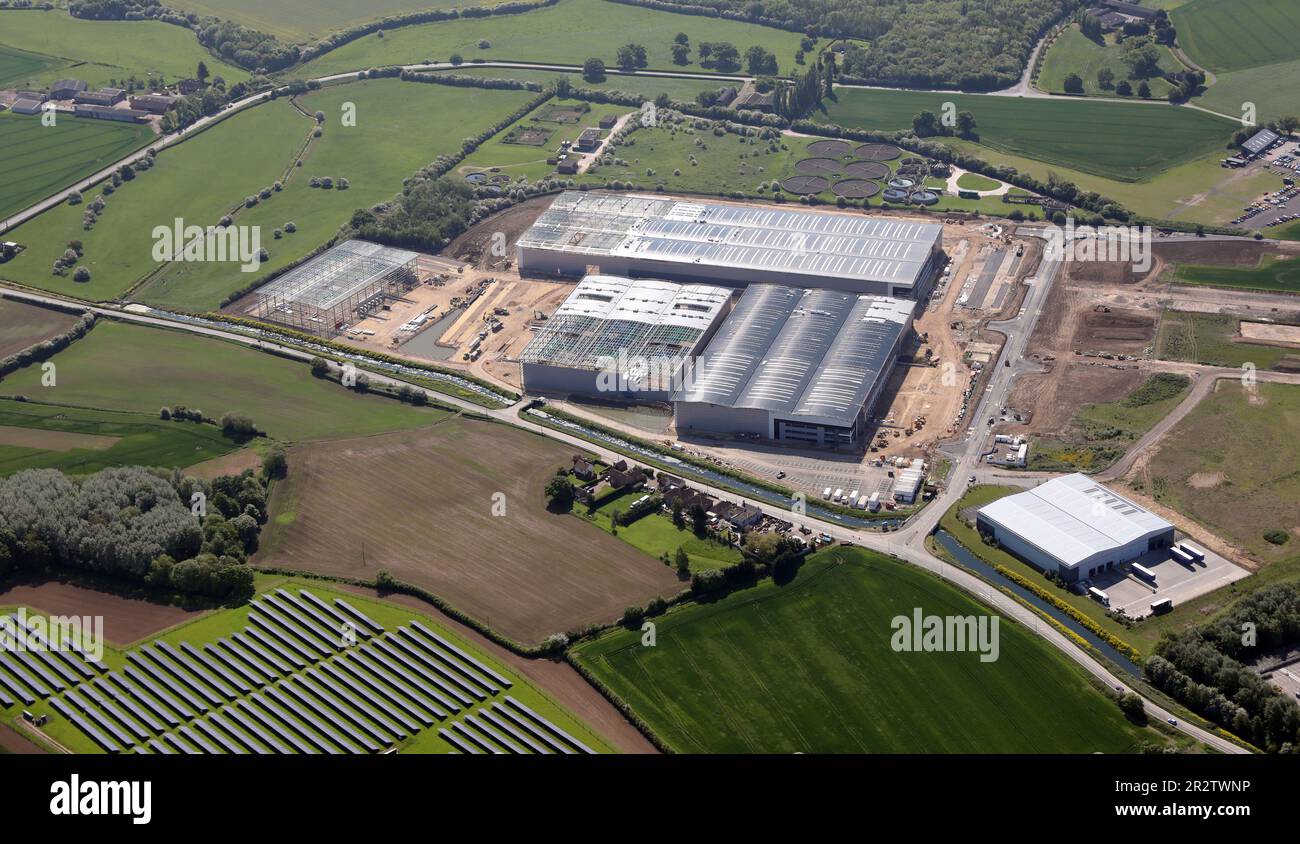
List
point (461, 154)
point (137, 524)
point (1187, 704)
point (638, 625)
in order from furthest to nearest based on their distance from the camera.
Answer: point (461, 154) < point (137, 524) < point (638, 625) < point (1187, 704)

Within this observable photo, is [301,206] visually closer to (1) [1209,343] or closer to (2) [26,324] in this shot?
(2) [26,324]

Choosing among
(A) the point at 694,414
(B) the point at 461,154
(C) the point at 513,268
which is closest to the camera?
(A) the point at 694,414

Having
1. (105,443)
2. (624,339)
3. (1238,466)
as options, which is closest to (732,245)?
(624,339)

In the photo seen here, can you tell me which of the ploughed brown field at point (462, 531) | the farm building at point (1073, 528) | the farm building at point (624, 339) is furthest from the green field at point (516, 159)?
the farm building at point (1073, 528)

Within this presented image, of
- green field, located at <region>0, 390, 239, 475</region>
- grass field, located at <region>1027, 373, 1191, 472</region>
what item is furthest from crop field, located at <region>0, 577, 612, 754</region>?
grass field, located at <region>1027, 373, 1191, 472</region>

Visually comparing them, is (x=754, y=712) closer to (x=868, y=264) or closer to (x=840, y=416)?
(x=840, y=416)

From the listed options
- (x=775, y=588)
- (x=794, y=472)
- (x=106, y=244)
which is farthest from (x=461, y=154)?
(x=775, y=588)

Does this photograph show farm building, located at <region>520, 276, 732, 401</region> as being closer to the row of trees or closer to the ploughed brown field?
the ploughed brown field
